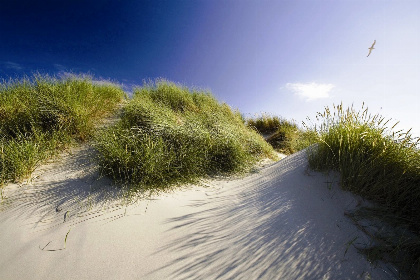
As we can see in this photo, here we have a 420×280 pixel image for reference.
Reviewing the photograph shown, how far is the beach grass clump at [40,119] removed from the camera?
265cm

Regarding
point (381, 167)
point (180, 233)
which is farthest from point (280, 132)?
point (180, 233)

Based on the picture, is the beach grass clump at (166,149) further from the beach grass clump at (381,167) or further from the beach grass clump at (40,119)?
the beach grass clump at (381,167)


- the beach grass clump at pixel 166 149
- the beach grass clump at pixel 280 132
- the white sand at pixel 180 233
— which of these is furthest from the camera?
the beach grass clump at pixel 280 132

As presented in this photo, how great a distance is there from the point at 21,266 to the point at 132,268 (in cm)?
83

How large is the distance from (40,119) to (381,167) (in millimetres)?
5451

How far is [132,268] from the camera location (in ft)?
4.62

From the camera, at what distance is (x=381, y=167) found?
7.24 ft

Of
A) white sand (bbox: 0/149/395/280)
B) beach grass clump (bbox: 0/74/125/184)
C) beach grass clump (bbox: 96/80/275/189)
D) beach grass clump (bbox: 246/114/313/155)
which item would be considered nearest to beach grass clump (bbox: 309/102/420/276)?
white sand (bbox: 0/149/395/280)

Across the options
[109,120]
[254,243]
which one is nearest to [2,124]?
[109,120]

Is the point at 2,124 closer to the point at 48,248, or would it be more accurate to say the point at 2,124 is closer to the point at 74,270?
the point at 48,248

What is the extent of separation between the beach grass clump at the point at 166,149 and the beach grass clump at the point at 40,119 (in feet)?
2.03

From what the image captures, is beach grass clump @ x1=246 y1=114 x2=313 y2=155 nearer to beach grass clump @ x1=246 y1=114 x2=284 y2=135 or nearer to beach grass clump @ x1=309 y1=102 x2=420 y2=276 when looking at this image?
beach grass clump @ x1=246 y1=114 x2=284 y2=135

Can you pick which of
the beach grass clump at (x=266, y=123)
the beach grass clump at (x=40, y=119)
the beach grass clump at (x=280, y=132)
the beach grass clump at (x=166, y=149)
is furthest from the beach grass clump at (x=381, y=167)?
the beach grass clump at (x=266, y=123)

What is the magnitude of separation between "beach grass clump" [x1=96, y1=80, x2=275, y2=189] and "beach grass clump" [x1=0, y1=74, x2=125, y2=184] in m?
0.62
